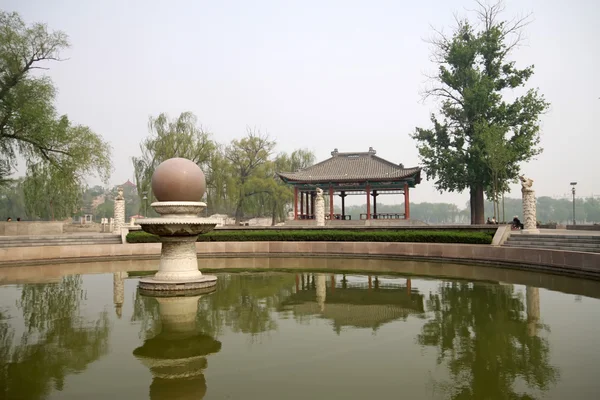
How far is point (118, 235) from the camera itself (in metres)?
22.3

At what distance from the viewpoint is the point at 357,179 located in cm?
3234

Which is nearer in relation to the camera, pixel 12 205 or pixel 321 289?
pixel 321 289

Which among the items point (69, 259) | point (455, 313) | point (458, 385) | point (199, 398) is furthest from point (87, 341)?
point (69, 259)

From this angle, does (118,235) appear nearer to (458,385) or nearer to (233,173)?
(233,173)

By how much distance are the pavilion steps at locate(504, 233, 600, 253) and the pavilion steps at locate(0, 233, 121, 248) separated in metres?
18.5

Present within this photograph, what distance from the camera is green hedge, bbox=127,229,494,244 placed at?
60.6 feet

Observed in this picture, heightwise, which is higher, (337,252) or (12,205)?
(12,205)

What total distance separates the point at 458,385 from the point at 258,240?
1624cm

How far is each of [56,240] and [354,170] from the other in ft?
→ 71.0

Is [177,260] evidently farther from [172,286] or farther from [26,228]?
[26,228]

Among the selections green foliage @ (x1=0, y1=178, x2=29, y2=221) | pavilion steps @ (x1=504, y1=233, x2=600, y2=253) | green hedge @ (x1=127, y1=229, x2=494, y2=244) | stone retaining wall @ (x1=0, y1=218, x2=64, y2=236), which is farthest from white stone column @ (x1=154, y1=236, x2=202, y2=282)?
green foliage @ (x1=0, y1=178, x2=29, y2=221)

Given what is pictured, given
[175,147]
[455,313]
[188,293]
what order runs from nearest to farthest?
1. [455,313]
2. [188,293]
3. [175,147]

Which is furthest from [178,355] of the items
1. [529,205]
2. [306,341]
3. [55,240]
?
[529,205]

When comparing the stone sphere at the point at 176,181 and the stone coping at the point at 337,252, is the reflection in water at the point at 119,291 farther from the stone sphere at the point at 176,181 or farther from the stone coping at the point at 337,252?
the stone coping at the point at 337,252
